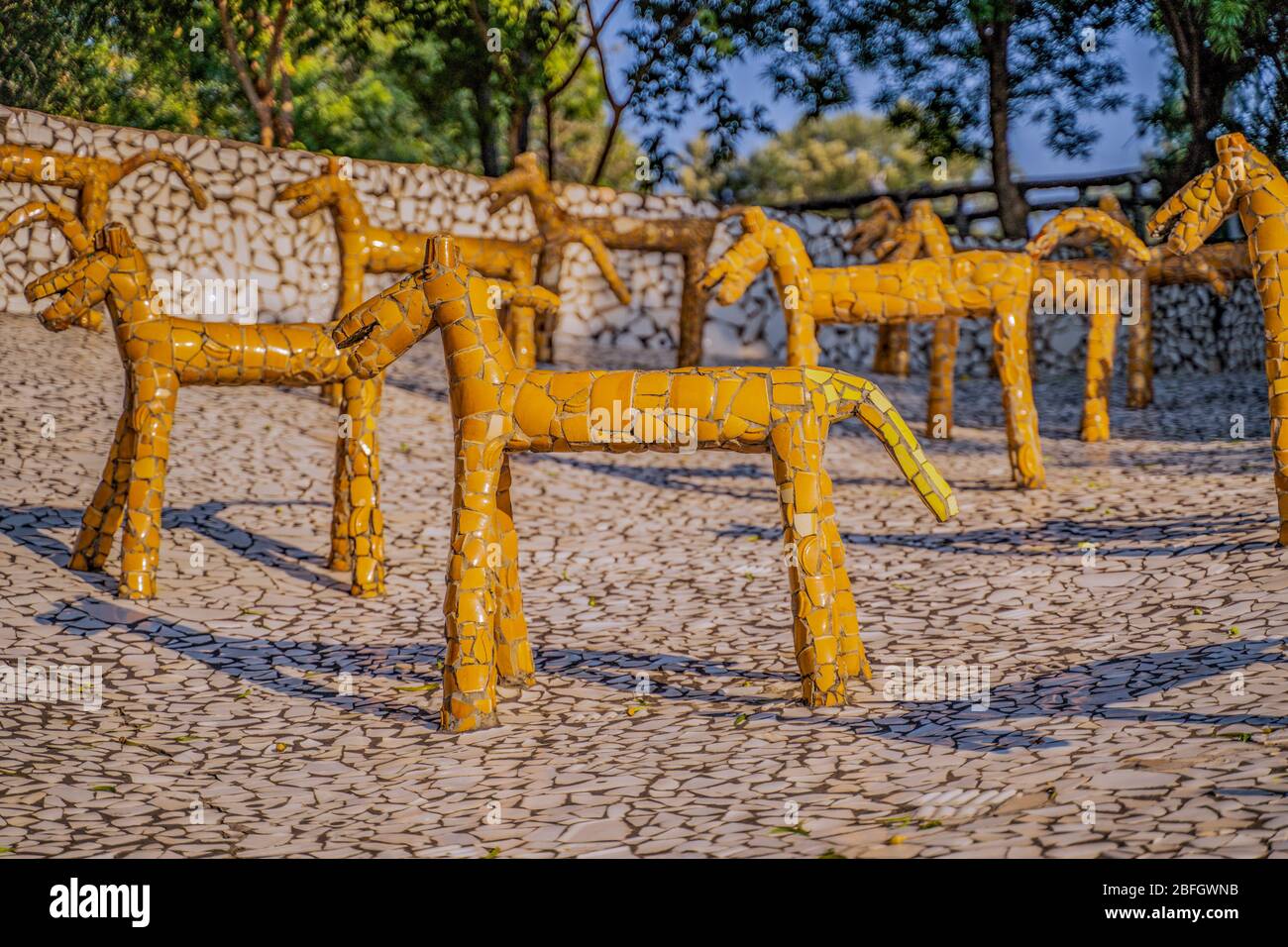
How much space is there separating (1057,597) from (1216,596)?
920 millimetres

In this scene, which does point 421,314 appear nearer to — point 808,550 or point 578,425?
point 578,425

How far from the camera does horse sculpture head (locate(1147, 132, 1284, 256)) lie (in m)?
8.28

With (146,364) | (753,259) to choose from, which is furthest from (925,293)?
(146,364)

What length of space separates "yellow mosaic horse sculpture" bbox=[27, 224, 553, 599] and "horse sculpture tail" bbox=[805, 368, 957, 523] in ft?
10.5

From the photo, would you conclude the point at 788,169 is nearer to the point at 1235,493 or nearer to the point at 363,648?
the point at 1235,493

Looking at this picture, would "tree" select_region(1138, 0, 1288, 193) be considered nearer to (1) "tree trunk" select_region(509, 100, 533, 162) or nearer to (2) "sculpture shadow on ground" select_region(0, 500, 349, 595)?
(1) "tree trunk" select_region(509, 100, 533, 162)

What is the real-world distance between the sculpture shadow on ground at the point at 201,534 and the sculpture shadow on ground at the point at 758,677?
3.30 feet

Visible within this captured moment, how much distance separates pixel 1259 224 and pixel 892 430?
3.43m

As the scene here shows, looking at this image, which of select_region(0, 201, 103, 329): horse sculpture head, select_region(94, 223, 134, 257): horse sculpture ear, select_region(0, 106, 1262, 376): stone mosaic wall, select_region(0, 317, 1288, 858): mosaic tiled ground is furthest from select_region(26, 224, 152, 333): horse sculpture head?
select_region(0, 106, 1262, 376): stone mosaic wall

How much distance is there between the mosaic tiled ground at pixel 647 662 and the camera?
16.6 feet

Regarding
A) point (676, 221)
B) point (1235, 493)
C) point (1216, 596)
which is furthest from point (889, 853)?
point (676, 221)

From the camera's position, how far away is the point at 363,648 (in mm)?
7824

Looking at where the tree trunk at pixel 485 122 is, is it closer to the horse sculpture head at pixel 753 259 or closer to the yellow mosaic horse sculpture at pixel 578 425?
the horse sculpture head at pixel 753 259

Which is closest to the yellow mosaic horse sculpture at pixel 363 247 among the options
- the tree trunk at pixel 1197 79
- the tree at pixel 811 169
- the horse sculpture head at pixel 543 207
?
the horse sculpture head at pixel 543 207
